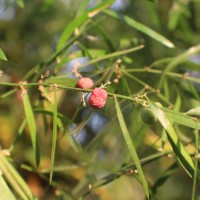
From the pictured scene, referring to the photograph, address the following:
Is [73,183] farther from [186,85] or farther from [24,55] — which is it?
[186,85]

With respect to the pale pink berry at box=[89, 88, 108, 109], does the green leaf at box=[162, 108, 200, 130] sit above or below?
below

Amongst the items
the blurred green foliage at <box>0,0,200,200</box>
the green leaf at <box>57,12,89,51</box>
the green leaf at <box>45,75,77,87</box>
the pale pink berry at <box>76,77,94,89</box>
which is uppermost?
the green leaf at <box>57,12,89,51</box>

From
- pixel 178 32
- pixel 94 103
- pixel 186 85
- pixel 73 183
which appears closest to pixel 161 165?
pixel 73 183

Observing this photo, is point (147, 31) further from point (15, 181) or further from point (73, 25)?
point (15, 181)

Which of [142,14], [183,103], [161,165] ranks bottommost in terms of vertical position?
[161,165]

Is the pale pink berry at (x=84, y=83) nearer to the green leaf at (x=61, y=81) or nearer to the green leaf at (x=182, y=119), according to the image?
the green leaf at (x=61, y=81)

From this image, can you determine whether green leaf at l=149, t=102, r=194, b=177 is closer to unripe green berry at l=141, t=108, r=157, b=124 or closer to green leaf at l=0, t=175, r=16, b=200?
unripe green berry at l=141, t=108, r=157, b=124

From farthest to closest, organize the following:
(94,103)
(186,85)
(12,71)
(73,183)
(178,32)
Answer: (178,32) < (73,183) < (12,71) < (186,85) < (94,103)

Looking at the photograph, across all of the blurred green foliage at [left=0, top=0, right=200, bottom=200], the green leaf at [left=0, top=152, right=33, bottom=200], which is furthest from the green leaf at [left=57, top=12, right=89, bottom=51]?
the green leaf at [left=0, top=152, right=33, bottom=200]
